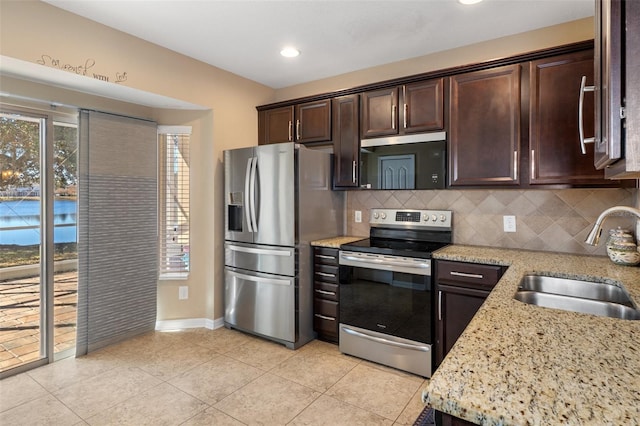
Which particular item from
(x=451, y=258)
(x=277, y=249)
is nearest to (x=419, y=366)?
(x=451, y=258)

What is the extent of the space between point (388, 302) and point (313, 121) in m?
1.87

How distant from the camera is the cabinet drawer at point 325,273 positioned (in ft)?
10.0

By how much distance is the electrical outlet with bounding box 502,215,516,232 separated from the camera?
8.98ft

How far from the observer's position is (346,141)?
3238 mm

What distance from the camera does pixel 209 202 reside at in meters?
3.47

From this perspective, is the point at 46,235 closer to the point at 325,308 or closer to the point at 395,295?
the point at 325,308

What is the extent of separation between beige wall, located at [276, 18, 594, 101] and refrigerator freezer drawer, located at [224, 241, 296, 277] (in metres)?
1.82

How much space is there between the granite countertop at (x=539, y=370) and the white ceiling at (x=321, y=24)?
2.10 metres

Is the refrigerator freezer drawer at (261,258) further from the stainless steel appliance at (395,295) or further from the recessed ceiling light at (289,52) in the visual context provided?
the recessed ceiling light at (289,52)

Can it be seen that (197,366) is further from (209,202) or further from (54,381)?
(209,202)

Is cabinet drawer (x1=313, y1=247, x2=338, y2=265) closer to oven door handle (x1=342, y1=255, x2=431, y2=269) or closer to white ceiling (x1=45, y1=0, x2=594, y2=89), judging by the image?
oven door handle (x1=342, y1=255, x2=431, y2=269)

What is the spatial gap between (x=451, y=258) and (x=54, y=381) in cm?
298

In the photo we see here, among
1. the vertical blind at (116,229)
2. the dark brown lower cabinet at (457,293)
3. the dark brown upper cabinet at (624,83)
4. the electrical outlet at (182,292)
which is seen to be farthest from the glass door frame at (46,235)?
the dark brown upper cabinet at (624,83)

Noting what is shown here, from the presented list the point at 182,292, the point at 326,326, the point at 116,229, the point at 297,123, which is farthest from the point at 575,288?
the point at 116,229
